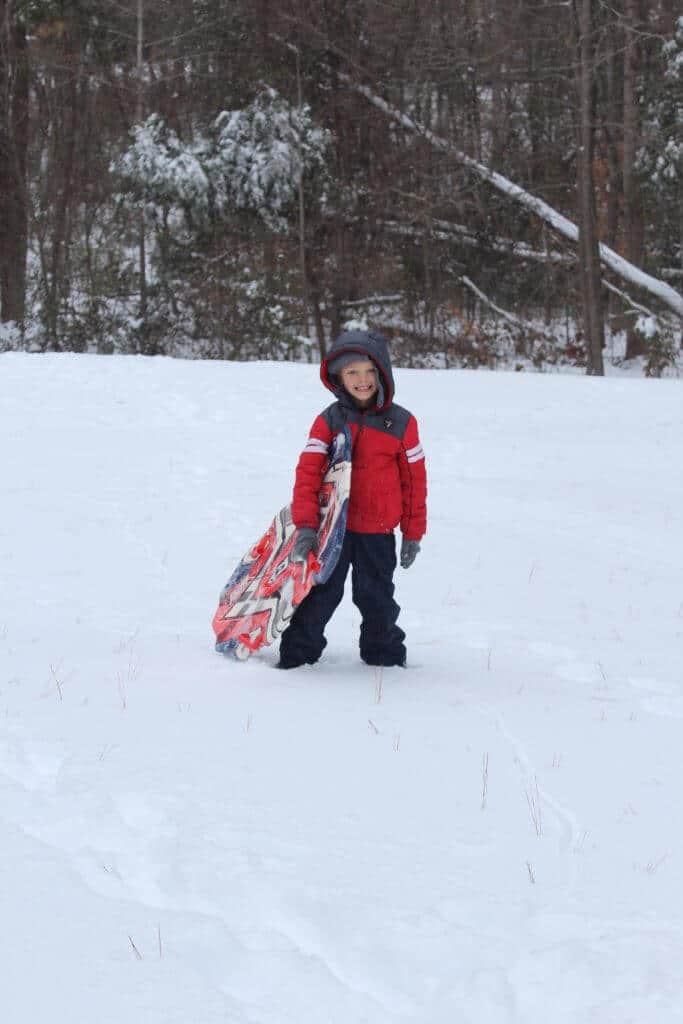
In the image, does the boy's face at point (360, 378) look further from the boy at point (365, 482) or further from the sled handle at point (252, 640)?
the sled handle at point (252, 640)

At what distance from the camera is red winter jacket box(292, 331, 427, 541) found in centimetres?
524

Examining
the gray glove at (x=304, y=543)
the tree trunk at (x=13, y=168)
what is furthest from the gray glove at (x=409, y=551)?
the tree trunk at (x=13, y=168)

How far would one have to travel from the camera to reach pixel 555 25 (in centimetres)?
2195

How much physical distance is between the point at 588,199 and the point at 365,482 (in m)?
17.9

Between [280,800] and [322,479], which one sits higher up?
[322,479]

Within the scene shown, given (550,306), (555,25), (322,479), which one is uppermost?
(555,25)

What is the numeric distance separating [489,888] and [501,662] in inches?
114

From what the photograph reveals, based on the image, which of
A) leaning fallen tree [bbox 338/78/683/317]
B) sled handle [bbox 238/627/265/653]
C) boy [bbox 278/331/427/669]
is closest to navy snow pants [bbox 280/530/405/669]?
boy [bbox 278/331/427/669]

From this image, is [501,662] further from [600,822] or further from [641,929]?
[641,929]

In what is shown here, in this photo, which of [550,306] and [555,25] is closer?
[555,25]

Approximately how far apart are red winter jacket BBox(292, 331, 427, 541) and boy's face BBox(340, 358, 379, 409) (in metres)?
0.05

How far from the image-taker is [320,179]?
24.3 meters

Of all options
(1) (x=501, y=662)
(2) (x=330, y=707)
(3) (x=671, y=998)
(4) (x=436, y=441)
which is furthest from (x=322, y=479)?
(4) (x=436, y=441)

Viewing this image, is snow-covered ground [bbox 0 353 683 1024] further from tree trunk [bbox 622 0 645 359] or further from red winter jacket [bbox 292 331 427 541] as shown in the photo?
tree trunk [bbox 622 0 645 359]
